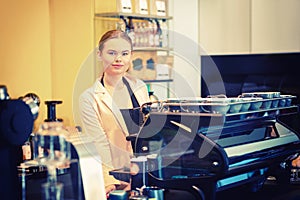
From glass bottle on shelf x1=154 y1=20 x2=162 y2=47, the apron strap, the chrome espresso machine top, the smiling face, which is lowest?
the chrome espresso machine top

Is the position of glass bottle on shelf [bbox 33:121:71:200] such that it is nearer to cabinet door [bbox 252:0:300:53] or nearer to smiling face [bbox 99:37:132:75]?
smiling face [bbox 99:37:132:75]

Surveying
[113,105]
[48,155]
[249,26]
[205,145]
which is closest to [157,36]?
[249,26]

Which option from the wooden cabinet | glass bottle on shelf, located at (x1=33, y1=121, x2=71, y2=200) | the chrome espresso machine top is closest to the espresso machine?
glass bottle on shelf, located at (x1=33, y1=121, x2=71, y2=200)

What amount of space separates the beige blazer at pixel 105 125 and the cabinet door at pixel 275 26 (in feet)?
8.10

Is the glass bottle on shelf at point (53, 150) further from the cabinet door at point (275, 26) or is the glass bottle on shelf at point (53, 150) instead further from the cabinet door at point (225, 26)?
the cabinet door at point (225, 26)

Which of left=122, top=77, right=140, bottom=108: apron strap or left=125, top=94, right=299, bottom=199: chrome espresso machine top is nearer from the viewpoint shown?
left=125, top=94, right=299, bottom=199: chrome espresso machine top

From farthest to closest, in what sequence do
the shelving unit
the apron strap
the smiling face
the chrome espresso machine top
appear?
1. the shelving unit
2. the apron strap
3. the smiling face
4. the chrome espresso machine top

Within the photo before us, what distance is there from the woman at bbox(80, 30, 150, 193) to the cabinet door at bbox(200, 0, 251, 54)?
2582 mm

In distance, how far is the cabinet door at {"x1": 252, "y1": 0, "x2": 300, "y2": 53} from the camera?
530 centimetres

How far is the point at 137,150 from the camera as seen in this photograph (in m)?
2.59

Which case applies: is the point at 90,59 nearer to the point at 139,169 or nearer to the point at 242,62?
the point at 242,62

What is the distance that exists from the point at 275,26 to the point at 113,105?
269 cm

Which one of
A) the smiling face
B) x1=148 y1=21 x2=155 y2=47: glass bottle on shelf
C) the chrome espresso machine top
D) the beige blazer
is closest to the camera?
the chrome espresso machine top

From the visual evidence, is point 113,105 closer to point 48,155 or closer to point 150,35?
point 48,155
